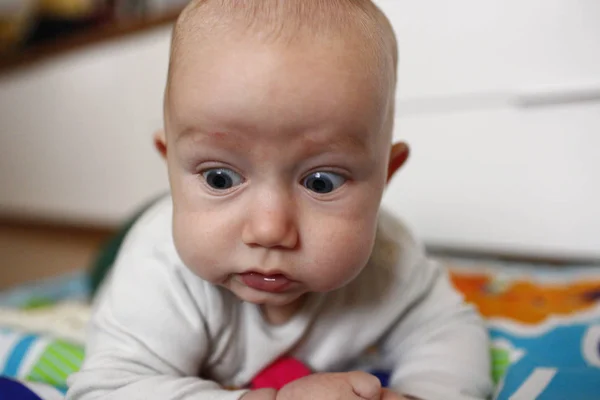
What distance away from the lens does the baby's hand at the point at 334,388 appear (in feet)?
1.33

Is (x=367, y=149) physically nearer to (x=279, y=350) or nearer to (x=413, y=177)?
(x=279, y=350)

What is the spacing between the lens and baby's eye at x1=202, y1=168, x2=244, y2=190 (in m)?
0.41

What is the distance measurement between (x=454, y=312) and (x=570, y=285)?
15.3 inches

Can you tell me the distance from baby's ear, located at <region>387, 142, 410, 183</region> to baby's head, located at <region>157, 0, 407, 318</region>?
88mm

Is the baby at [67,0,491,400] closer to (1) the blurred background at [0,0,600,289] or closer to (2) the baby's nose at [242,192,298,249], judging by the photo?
(2) the baby's nose at [242,192,298,249]

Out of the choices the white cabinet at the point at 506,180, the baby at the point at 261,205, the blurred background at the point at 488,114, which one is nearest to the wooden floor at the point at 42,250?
the blurred background at the point at 488,114

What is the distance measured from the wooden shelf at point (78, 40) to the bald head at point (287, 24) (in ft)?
3.77

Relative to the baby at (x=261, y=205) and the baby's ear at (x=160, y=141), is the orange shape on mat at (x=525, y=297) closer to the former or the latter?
the baby at (x=261, y=205)

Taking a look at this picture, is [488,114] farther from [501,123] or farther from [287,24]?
[287,24]

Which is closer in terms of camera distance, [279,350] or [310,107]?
[310,107]

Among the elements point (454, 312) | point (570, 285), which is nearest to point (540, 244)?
point (570, 285)

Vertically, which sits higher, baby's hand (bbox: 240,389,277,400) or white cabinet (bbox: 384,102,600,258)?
baby's hand (bbox: 240,389,277,400)

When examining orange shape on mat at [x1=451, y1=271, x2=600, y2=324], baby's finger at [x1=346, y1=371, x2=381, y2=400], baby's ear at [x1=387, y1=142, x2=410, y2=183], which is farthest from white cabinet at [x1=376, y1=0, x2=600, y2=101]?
baby's finger at [x1=346, y1=371, x2=381, y2=400]

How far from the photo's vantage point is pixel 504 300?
2.75 ft
